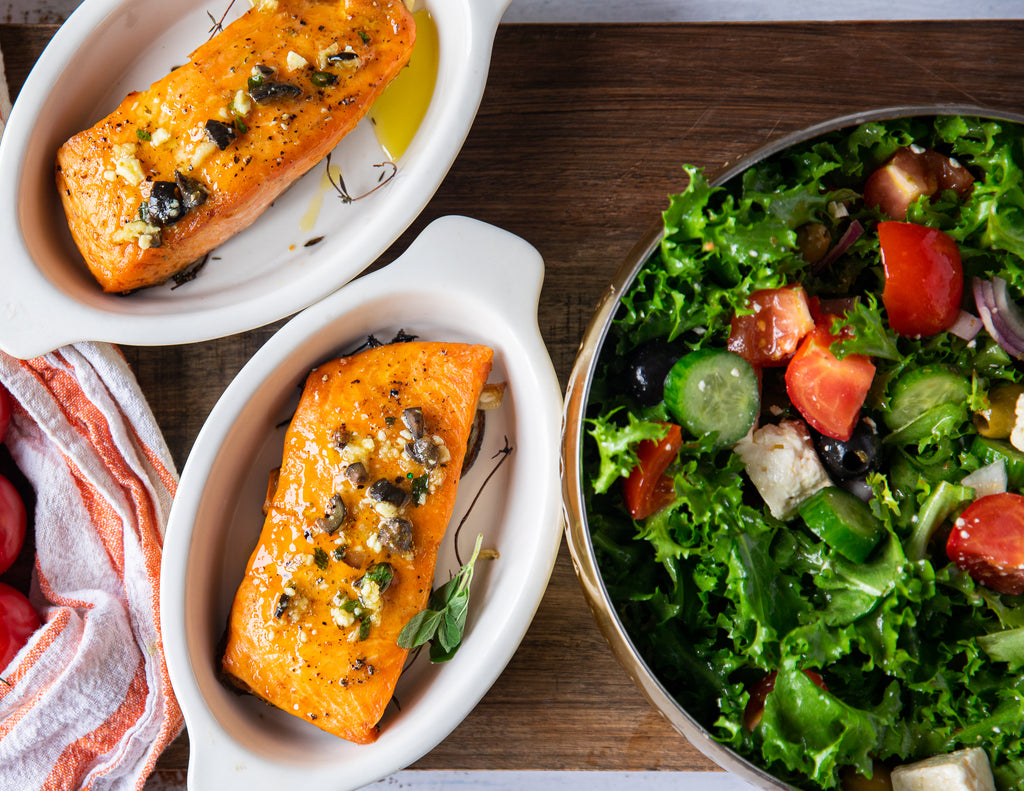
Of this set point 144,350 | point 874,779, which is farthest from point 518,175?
point 874,779

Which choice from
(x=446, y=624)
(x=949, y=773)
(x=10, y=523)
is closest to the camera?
(x=949, y=773)

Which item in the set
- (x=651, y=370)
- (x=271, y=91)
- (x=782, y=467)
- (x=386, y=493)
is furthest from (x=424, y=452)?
(x=271, y=91)

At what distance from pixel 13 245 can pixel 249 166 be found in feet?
1.37

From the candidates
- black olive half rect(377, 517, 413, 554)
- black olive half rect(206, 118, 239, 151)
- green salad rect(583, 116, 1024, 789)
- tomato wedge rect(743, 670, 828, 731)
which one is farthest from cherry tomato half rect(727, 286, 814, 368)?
black olive half rect(206, 118, 239, 151)

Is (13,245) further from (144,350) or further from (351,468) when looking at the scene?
(351,468)

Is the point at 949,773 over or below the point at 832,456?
below

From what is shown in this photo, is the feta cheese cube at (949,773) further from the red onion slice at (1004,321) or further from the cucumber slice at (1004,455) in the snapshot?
the red onion slice at (1004,321)

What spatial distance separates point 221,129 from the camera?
4.56ft

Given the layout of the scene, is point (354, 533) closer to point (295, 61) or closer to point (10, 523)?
point (10, 523)

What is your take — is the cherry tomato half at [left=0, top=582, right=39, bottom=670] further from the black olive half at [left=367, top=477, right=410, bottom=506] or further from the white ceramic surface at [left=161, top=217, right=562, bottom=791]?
the black olive half at [left=367, top=477, right=410, bottom=506]

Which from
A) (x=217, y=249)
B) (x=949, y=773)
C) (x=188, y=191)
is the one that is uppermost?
(x=188, y=191)

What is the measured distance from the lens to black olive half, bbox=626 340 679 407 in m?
1.22

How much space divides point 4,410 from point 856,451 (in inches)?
59.8

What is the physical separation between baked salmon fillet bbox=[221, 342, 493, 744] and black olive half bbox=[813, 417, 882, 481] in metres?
0.58
